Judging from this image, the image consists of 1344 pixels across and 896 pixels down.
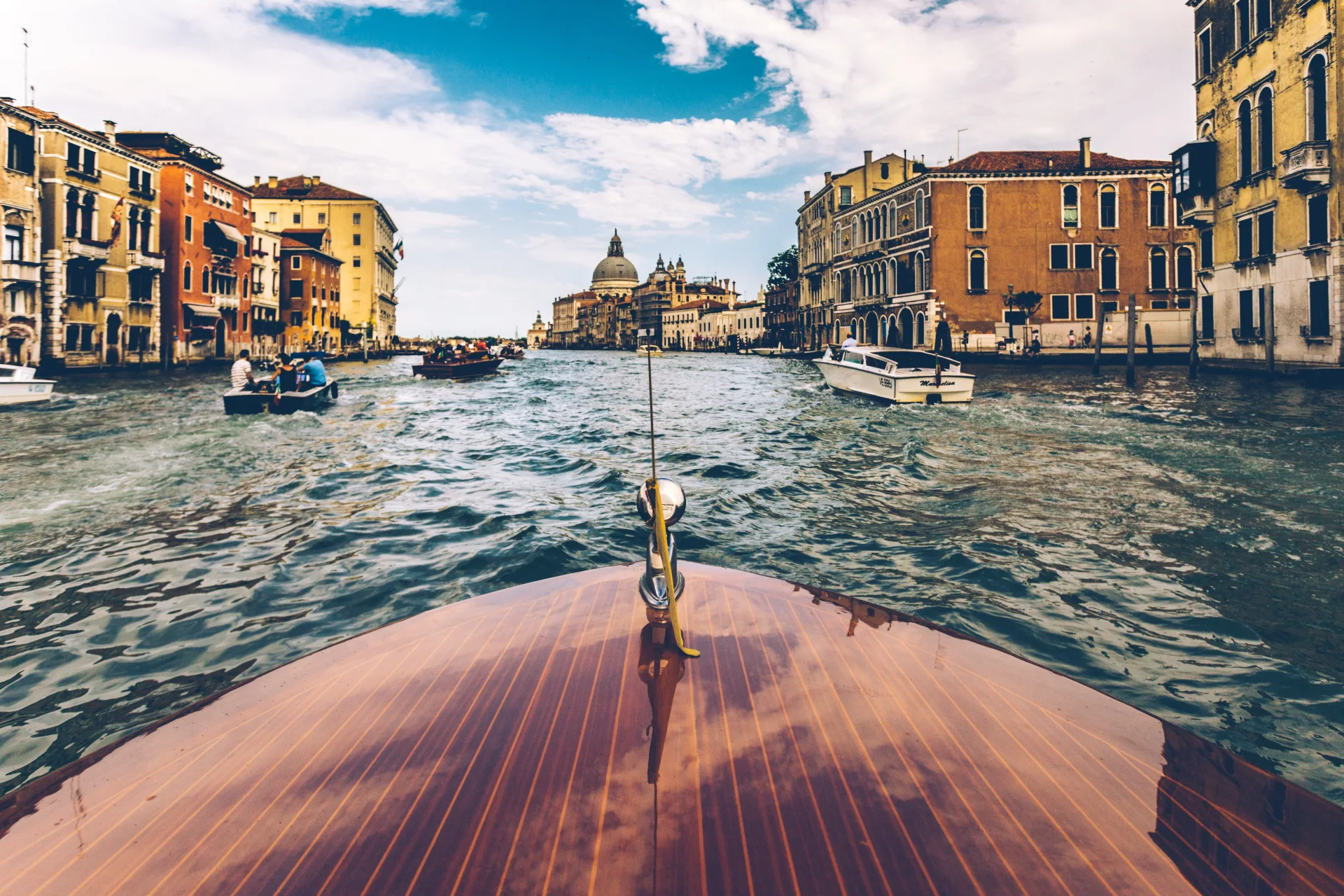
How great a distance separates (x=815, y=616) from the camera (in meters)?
2.79

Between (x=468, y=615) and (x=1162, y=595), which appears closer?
(x=468, y=615)

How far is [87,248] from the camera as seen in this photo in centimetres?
2602

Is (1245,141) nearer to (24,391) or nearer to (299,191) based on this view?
(24,391)

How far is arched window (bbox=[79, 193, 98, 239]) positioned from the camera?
26156mm

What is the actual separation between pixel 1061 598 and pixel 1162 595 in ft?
2.13

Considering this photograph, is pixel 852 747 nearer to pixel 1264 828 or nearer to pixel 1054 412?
pixel 1264 828

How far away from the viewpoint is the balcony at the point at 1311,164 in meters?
16.6

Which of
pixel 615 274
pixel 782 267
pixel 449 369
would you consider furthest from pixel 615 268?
pixel 449 369

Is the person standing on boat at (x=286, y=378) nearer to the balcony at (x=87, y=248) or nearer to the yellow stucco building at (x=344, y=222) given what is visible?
the balcony at (x=87, y=248)

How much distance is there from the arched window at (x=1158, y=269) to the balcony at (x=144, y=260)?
44312 millimetres

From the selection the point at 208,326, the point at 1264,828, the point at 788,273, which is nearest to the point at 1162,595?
the point at 1264,828

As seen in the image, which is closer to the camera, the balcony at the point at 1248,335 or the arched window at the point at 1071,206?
the balcony at the point at 1248,335

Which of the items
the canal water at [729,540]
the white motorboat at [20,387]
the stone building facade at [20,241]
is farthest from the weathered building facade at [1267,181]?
the stone building facade at [20,241]

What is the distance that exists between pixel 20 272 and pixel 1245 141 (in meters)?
37.3
